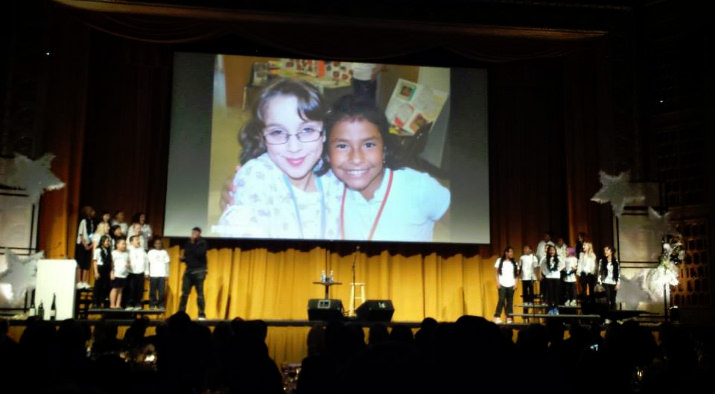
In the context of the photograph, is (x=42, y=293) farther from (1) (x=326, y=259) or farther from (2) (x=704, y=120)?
(2) (x=704, y=120)

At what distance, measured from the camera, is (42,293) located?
11492 millimetres

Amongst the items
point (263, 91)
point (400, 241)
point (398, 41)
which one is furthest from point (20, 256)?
point (398, 41)

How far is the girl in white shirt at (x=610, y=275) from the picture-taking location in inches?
516

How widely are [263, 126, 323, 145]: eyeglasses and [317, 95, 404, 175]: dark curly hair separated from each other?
0.97 feet

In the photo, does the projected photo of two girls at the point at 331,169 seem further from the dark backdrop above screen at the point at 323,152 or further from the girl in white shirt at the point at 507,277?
the girl in white shirt at the point at 507,277

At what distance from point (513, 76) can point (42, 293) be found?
10115mm

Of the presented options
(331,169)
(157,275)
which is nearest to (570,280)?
(331,169)

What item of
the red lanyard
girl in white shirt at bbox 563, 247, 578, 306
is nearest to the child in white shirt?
the red lanyard

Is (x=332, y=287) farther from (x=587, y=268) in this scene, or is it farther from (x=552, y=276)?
(x=587, y=268)

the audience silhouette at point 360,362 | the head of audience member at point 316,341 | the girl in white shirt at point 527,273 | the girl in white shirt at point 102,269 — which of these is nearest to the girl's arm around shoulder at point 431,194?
the girl in white shirt at point 527,273

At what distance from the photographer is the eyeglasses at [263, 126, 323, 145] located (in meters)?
14.7

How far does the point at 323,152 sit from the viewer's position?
582 inches

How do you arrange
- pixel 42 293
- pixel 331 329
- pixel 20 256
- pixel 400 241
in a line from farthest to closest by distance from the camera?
pixel 400 241
pixel 20 256
pixel 42 293
pixel 331 329

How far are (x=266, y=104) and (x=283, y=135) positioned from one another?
0.73 meters
